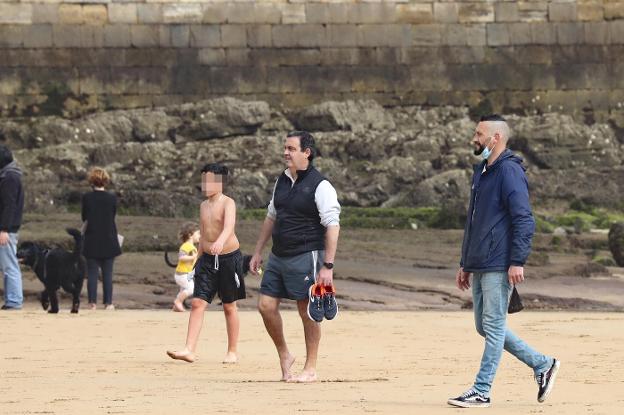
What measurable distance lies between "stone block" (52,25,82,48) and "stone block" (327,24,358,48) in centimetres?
402

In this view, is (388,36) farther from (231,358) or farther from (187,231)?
(231,358)

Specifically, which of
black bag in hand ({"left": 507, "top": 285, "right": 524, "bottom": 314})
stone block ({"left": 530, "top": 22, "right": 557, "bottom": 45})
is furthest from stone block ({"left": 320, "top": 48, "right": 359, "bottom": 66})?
black bag in hand ({"left": 507, "top": 285, "right": 524, "bottom": 314})

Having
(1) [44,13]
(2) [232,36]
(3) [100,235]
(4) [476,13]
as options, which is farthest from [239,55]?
(3) [100,235]

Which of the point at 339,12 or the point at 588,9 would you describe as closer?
the point at 339,12

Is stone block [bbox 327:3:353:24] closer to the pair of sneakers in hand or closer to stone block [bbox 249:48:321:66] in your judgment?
stone block [bbox 249:48:321:66]

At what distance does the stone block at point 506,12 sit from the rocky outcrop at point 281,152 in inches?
70.6

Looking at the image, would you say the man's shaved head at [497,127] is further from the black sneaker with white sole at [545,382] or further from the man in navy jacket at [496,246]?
the black sneaker with white sole at [545,382]

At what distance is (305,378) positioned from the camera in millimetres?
10516

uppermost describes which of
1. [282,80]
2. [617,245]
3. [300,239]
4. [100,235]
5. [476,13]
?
[476,13]

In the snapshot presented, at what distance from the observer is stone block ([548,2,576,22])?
31625mm

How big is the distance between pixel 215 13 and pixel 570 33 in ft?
18.9

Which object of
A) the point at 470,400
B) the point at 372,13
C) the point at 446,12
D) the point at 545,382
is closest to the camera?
the point at 470,400

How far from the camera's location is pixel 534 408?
9.27 metres

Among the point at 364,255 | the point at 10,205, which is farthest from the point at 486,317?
the point at 364,255
